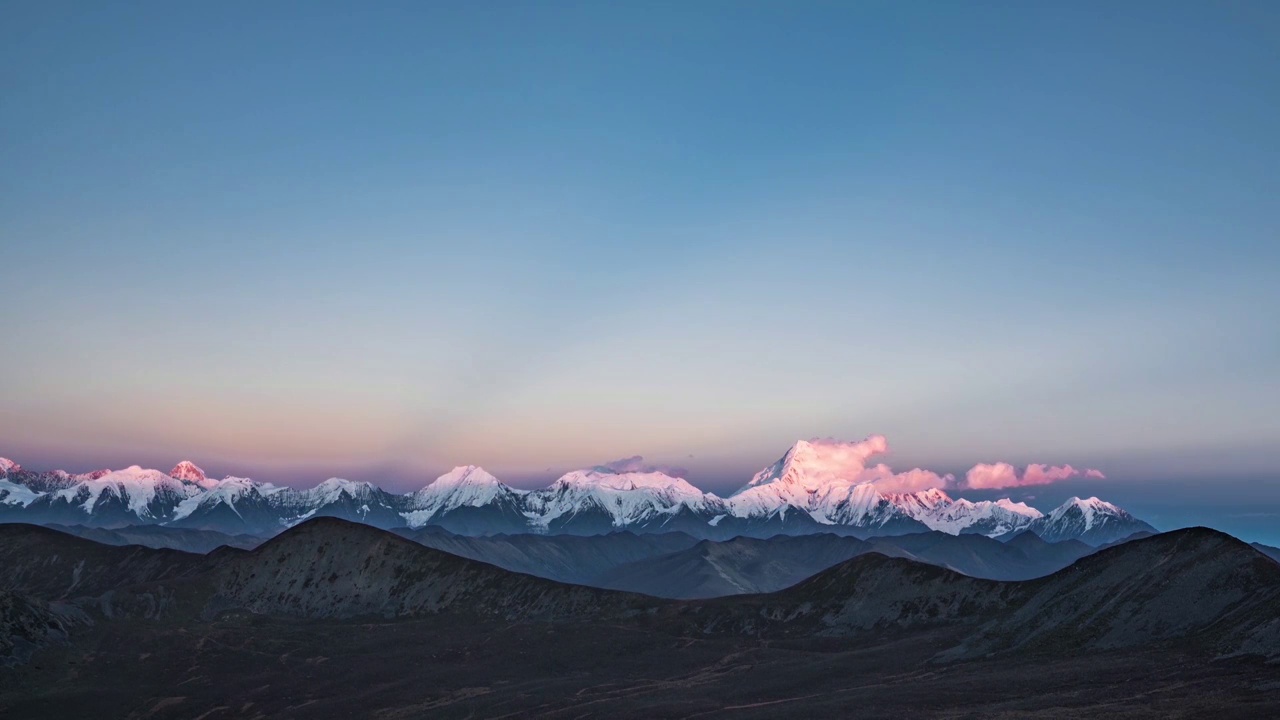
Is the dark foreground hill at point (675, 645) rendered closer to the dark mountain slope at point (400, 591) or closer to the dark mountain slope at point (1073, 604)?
the dark mountain slope at point (1073, 604)

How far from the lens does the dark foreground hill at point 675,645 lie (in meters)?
90.4

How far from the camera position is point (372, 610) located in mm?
183625

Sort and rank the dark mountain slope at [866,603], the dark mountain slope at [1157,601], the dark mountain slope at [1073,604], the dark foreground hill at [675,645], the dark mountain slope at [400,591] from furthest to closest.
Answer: the dark mountain slope at [400,591] < the dark mountain slope at [866,603] < the dark mountain slope at [1073,604] < the dark mountain slope at [1157,601] < the dark foreground hill at [675,645]

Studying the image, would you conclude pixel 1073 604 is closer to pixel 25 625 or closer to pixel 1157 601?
pixel 1157 601

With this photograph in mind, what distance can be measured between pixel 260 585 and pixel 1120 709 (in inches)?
6589

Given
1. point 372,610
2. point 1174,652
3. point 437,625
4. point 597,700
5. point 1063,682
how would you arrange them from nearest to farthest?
point 1063,682 → point 1174,652 → point 597,700 → point 437,625 → point 372,610

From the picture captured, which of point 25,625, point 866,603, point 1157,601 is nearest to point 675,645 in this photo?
point 866,603

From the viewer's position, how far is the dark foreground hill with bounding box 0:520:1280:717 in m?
90.4

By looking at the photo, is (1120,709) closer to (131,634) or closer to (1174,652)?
(1174,652)

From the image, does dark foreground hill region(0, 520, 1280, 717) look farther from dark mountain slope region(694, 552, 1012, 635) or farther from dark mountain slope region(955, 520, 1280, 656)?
dark mountain slope region(694, 552, 1012, 635)

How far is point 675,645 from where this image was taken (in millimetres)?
141875

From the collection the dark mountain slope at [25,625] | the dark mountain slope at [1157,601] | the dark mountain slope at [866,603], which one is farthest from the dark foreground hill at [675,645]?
the dark mountain slope at [25,625]

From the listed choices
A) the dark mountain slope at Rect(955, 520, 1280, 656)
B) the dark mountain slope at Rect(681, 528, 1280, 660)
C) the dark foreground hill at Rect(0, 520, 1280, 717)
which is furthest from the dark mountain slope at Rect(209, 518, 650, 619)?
the dark mountain slope at Rect(955, 520, 1280, 656)

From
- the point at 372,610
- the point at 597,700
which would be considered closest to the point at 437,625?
the point at 372,610
